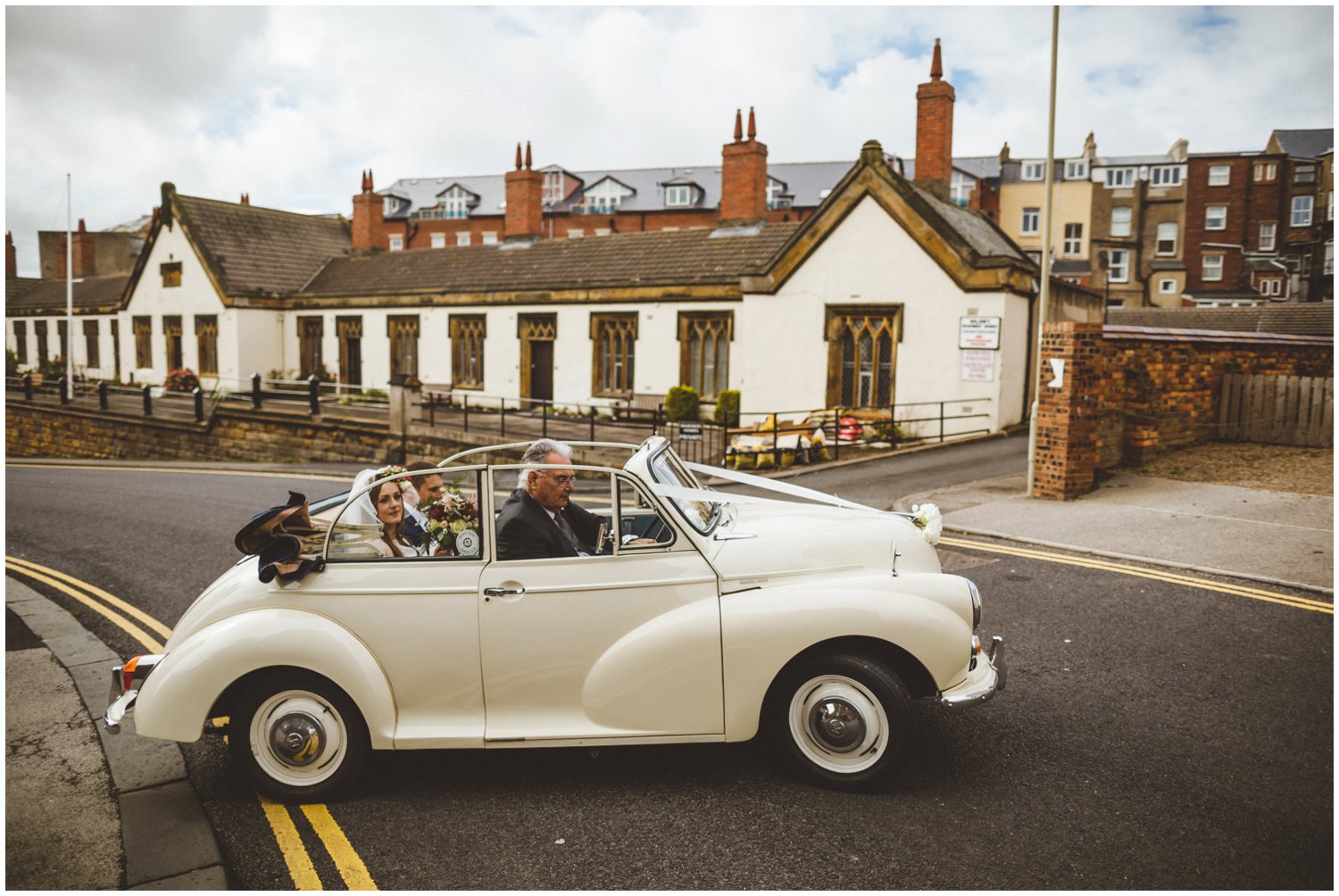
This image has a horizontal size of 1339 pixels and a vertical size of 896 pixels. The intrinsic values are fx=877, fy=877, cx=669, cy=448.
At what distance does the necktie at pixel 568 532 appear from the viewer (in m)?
4.76

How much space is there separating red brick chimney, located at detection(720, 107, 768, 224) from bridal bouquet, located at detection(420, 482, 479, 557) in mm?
22035

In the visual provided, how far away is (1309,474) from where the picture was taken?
13266mm

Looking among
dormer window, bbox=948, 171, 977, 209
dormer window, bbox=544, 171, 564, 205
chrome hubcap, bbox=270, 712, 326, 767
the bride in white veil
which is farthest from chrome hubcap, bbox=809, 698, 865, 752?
dormer window, bbox=544, 171, 564, 205

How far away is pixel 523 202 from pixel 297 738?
28.3 meters

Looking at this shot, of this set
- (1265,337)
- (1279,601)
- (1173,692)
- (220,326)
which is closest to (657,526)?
(1173,692)

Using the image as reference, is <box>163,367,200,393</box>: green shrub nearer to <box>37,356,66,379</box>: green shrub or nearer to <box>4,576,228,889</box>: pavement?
<box>37,356,66,379</box>: green shrub

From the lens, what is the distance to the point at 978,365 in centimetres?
1936

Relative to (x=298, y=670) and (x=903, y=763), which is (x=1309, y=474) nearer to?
(x=903, y=763)

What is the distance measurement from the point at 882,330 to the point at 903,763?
17.3 m

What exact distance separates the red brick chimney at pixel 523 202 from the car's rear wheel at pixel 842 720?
27.8 meters

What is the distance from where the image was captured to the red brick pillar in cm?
1252

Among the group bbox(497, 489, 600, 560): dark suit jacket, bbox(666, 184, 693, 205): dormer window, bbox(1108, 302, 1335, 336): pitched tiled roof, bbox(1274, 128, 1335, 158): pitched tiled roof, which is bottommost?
bbox(497, 489, 600, 560): dark suit jacket

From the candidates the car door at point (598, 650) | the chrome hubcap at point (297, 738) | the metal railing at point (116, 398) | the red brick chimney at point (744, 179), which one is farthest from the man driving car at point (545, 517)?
the metal railing at point (116, 398)

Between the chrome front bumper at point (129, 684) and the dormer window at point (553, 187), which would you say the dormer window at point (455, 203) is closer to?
the dormer window at point (553, 187)
